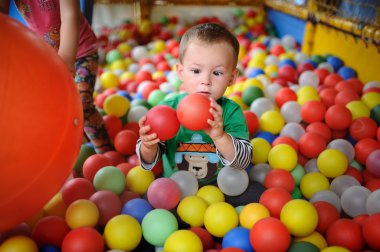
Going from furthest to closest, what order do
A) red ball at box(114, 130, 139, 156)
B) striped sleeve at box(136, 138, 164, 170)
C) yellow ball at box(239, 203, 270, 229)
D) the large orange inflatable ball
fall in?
red ball at box(114, 130, 139, 156) < striped sleeve at box(136, 138, 164, 170) < yellow ball at box(239, 203, 270, 229) < the large orange inflatable ball

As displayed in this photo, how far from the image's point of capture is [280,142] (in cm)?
139

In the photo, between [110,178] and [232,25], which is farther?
[232,25]

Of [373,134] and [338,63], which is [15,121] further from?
[338,63]

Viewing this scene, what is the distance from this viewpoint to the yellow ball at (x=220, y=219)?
100cm

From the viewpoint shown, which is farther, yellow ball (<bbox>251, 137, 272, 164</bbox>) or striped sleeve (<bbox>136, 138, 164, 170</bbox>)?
yellow ball (<bbox>251, 137, 272, 164</bbox>)

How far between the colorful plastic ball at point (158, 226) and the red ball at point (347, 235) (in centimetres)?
40

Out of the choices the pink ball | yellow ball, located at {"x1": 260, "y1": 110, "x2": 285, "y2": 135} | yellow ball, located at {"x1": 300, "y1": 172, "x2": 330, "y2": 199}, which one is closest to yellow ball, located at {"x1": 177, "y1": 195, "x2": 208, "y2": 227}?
the pink ball

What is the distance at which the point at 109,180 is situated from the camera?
115cm

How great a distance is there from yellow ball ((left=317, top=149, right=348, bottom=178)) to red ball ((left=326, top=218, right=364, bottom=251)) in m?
0.29

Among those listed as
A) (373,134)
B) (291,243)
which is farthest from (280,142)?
(291,243)

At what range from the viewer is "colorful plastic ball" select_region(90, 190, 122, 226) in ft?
3.45

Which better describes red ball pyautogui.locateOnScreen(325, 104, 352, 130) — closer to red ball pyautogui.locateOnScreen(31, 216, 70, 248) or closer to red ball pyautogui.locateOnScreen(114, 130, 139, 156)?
red ball pyautogui.locateOnScreen(114, 130, 139, 156)

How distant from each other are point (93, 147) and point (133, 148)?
0.17 meters

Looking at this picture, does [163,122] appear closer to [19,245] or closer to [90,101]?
[19,245]
